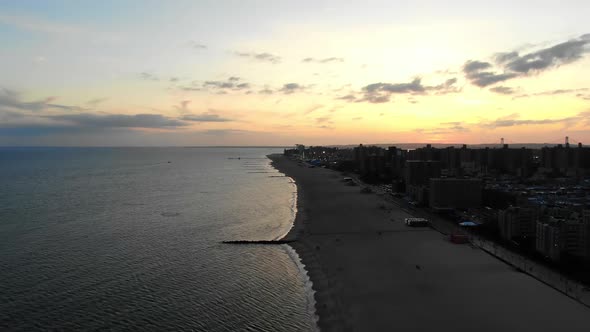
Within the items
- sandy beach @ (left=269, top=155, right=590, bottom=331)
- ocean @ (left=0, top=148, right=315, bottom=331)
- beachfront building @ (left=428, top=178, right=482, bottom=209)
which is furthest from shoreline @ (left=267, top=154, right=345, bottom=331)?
beachfront building @ (left=428, top=178, right=482, bottom=209)

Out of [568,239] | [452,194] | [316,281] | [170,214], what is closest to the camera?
[316,281]

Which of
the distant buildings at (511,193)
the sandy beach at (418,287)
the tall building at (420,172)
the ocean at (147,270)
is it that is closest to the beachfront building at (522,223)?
the distant buildings at (511,193)

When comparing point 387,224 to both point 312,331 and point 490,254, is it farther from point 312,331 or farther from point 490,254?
point 312,331

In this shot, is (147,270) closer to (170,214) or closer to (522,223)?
(170,214)

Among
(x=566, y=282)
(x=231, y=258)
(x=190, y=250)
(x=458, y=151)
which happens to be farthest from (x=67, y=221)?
(x=458, y=151)

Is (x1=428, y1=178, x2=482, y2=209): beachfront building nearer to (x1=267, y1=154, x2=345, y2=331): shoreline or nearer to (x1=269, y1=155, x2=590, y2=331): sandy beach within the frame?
(x1=269, y1=155, x2=590, y2=331): sandy beach

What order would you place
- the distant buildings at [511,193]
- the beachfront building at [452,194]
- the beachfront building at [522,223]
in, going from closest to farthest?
the distant buildings at [511,193] → the beachfront building at [522,223] → the beachfront building at [452,194]

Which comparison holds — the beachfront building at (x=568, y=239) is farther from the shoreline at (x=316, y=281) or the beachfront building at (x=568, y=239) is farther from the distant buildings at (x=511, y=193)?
the shoreline at (x=316, y=281)

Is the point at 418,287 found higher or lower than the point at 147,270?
higher

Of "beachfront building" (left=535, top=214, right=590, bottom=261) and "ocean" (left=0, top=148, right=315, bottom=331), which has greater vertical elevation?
"beachfront building" (left=535, top=214, right=590, bottom=261)

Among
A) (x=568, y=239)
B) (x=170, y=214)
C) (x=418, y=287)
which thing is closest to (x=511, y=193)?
(x=568, y=239)
